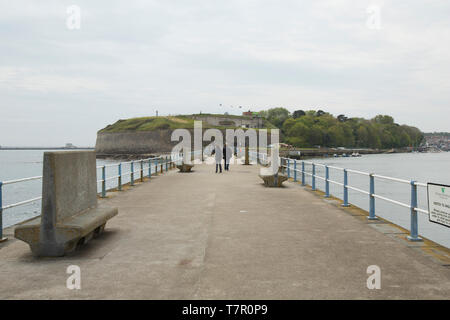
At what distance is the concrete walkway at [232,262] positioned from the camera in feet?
16.0

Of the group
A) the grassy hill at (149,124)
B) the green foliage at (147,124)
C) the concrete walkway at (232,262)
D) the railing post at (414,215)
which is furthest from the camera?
the green foliage at (147,124)

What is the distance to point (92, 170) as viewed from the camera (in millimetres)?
8227

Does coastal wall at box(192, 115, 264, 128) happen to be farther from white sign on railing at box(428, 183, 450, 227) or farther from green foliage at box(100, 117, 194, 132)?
white sign on railing at box(428, 183, 450, 227)

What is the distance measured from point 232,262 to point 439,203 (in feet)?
10.9

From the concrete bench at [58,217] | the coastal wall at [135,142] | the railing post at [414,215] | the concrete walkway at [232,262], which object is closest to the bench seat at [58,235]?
the concrete bench at [58,217]

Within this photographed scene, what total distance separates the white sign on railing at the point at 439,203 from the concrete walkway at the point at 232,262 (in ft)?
2.10

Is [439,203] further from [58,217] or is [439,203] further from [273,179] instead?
[273,179]

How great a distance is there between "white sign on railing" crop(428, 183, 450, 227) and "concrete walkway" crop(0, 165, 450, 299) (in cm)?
64

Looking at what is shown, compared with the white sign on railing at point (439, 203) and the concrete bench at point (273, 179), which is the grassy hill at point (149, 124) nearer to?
the concrete bench at point (273, 179)

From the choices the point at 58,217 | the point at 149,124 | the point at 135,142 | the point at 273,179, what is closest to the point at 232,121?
the point at 149,124

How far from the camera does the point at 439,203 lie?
641 centimetres
